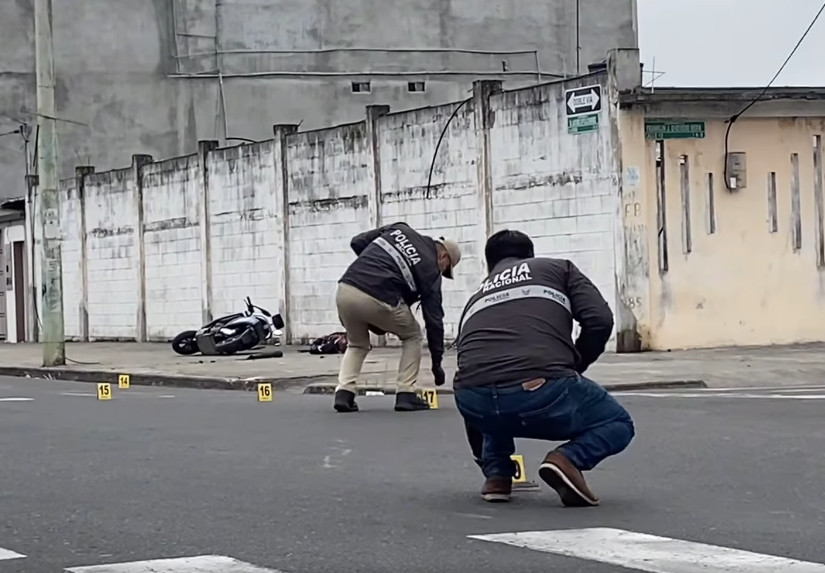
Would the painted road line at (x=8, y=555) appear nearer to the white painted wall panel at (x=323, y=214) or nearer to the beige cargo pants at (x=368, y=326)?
the beige cargo pants at (x=368, y=326)

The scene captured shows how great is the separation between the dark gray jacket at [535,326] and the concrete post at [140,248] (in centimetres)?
2646

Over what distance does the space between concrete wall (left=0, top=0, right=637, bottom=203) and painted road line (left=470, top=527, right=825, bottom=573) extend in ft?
114

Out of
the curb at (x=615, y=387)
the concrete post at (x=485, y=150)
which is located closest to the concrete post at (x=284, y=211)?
the concrete post at (x=485, y=150)

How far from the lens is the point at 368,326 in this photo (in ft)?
46.0

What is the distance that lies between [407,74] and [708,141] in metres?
19.7

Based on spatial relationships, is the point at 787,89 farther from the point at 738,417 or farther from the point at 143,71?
the point at 143,71

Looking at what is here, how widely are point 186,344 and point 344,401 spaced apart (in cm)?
1343

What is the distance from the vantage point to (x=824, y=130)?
81.3 ft

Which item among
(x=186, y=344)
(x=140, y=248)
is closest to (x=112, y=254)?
(x=140, y=248)

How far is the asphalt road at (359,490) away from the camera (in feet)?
23.2

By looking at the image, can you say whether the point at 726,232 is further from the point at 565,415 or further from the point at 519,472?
the point at 565,415

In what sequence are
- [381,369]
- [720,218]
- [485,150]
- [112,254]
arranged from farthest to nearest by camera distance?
[112,254] → [485,150] → [720,218] → [381,369]

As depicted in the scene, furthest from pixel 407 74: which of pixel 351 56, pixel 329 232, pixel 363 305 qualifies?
pixel 363 305

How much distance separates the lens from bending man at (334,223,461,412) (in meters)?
13.2
